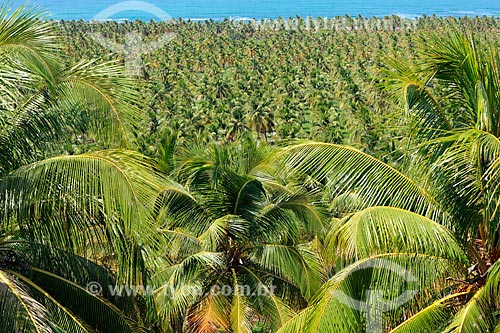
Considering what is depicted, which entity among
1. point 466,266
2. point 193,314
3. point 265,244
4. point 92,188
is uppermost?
point 92,188

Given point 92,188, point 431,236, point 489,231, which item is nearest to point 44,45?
point 92,188

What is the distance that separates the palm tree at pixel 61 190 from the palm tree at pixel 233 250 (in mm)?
3064

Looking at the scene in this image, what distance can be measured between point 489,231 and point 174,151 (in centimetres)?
826

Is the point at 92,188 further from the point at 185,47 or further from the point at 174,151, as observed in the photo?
the point at 185,47

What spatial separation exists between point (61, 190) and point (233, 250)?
19.5 ft

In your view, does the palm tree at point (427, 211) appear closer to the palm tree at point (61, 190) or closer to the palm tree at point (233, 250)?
the palm tree at point (61, 190)

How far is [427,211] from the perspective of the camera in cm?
812

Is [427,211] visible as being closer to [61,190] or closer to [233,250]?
[61,190]

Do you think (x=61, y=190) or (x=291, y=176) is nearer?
(x=61, y=190)

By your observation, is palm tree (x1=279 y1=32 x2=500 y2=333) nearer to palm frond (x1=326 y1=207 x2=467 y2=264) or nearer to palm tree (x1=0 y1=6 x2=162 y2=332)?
palm frond (x1=326 y1=207 x2=467 y2=264)

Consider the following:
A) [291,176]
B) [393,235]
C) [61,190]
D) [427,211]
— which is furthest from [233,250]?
[61,190]

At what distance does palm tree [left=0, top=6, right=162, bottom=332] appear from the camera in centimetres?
654

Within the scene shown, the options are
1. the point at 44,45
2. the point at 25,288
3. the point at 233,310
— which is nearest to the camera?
the point at 25,288

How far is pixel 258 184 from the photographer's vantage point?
1238 cm
